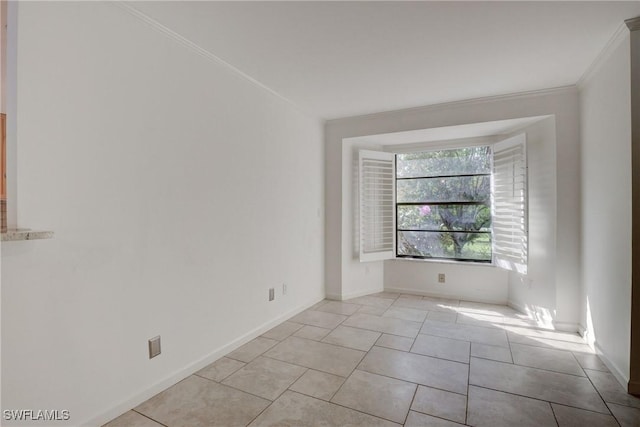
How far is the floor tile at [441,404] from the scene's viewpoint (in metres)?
1.91

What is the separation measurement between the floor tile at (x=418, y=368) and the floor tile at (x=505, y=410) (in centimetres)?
13

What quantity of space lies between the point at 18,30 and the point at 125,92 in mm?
523

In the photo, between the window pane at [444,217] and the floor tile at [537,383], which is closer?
the floor tile at [537,383]

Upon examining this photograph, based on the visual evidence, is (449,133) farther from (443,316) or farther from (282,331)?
(282,331)

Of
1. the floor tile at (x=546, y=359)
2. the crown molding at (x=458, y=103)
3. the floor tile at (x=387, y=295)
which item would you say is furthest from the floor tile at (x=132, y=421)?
the crown molding at (x=458, y=103)

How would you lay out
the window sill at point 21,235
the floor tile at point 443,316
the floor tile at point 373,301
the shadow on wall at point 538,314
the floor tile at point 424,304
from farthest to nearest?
the floor tile at point 373,301
the floor tile at point 424,304
the floor tile at point 443,316
the shadow on wall at point 538,314
the window sill at point 21,235

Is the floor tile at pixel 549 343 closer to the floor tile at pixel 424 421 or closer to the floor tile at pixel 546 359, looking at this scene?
the floor tile at pixel 546 359

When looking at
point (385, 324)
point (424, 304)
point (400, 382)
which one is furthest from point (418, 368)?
point (424, 304)

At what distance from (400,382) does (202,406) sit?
1357 mm

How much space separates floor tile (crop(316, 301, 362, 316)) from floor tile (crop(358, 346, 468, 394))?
108 centimetres

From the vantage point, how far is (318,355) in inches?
106

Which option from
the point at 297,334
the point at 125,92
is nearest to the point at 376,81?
the point at 125,92

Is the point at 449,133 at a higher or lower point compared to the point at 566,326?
higher

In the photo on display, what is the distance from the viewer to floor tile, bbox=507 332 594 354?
2.80 m
